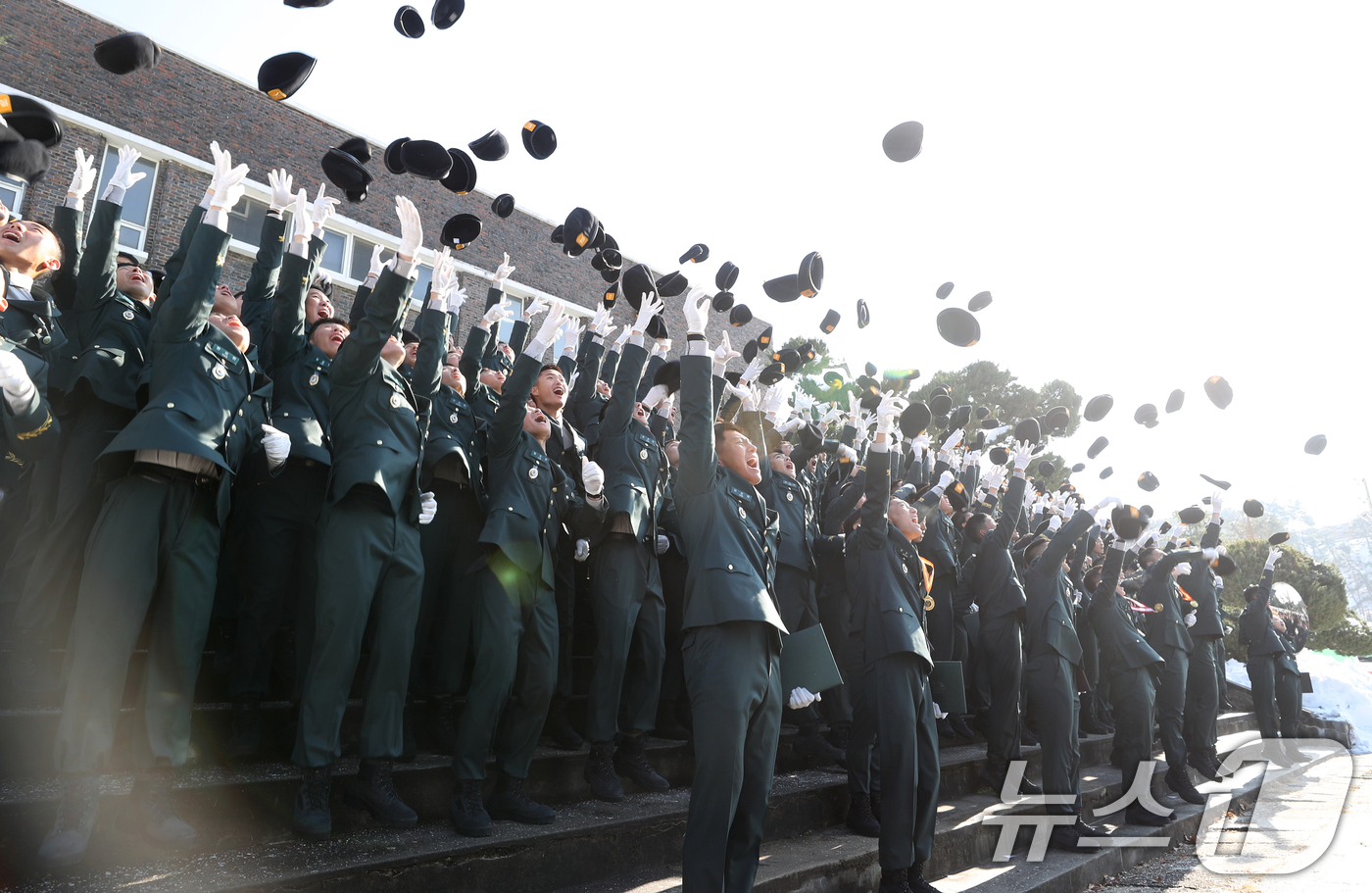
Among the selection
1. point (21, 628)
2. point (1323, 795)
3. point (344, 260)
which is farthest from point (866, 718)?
point (344, 260)

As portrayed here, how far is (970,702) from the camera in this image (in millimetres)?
8242

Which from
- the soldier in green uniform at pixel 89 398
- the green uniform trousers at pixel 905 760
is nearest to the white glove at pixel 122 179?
the soldier in green uniform at pixel 89 398

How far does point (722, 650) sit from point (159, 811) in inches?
87.7

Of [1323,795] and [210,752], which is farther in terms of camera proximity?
[1323,795]

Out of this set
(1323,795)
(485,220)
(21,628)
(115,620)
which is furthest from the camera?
(485,220)

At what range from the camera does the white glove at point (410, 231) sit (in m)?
3.95

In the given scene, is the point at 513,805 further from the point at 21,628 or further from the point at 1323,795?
the point at 1323,795

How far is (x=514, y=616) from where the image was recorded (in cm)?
400

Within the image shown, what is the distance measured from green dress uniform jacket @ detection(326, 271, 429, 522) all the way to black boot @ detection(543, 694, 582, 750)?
1.66m

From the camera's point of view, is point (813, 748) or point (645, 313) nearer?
point (645, 313)

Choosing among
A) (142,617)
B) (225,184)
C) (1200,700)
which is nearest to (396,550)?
(142,617)

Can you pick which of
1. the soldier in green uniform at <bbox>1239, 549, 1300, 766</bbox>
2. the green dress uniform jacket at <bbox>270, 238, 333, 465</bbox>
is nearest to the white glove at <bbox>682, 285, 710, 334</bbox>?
the green dress uniform jacket at <bbox>270, 238, 333, 465</bbox>

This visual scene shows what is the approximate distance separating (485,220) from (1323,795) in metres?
18.7

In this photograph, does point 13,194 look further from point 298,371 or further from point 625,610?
point 625,610
